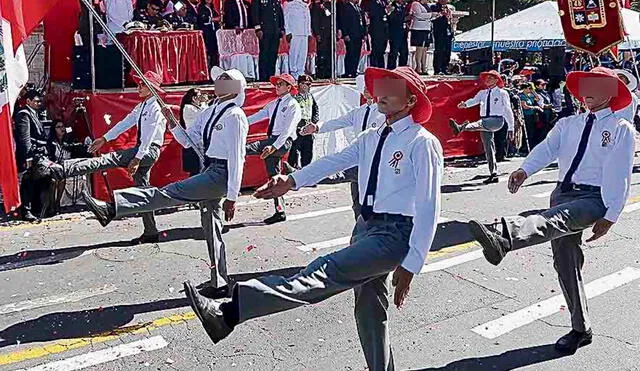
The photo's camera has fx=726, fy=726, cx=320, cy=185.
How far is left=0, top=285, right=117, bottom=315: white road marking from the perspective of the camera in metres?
6.53

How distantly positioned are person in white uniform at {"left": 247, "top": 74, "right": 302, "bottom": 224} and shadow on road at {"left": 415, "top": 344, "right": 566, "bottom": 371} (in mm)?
4881

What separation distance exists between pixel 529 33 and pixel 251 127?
15616 millimetres

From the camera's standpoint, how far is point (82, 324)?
6148 mm

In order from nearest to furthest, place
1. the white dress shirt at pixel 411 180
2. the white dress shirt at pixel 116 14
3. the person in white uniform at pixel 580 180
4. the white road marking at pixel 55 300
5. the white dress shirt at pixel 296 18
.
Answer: the white dress shirt at pixel 411 180 → the person in white uniform at pixel 580 180 → the white road marking at pixel 55 300 → the white dress shirt at pixel 116 14 → the white dress shirt at pixel 296 18

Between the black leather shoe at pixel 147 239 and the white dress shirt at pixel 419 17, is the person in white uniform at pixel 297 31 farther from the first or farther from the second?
the black leather shoe at pixel 147 239

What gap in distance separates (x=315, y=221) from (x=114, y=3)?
5.32m

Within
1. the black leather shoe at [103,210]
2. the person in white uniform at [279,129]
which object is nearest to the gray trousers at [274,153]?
the person in white uniform at [279,129]

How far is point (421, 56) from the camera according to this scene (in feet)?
54.7

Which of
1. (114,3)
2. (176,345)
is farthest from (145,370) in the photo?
(114,3)

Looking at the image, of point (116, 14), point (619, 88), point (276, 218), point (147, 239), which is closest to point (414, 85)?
point (619, 88)

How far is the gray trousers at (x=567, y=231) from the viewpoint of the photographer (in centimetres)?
494

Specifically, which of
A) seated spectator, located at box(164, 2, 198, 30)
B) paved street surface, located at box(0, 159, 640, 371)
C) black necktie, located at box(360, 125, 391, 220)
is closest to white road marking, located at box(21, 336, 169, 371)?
paved street surface, located at box(0, 159, 640, 371)

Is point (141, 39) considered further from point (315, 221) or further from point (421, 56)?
point (421, 56)

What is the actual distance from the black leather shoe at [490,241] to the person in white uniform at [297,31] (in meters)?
10.1
